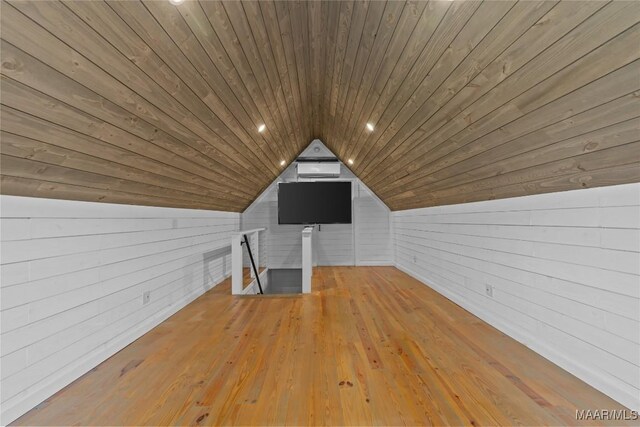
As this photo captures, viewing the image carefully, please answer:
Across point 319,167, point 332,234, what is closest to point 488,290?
point 332,234

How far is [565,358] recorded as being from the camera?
2092 mm

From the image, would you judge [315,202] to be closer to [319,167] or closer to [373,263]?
[319,167]

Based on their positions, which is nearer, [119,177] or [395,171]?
[119,177]

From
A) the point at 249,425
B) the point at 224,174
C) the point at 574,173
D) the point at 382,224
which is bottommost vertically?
the point at 249,425

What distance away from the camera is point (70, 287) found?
2.07 meters

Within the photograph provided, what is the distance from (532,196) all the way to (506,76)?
1304 millimetres

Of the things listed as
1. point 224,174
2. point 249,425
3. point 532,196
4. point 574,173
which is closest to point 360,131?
point 224,174

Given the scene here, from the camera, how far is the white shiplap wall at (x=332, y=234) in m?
6.76

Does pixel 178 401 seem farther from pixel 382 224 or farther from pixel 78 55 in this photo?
pixel 382 224

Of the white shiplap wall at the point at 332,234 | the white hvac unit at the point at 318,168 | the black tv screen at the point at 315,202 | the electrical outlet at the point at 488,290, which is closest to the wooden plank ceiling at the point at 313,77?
the electrical outlet at the point at 488,290

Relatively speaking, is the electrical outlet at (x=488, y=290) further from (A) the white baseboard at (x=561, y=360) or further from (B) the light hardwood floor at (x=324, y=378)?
(B) the light hardwood floor at (x=324, y=378)

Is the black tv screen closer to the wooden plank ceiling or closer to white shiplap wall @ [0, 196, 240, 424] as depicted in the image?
the wooden plank ceiling

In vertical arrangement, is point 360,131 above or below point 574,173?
above

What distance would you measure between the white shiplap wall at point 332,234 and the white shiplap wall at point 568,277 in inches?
128
